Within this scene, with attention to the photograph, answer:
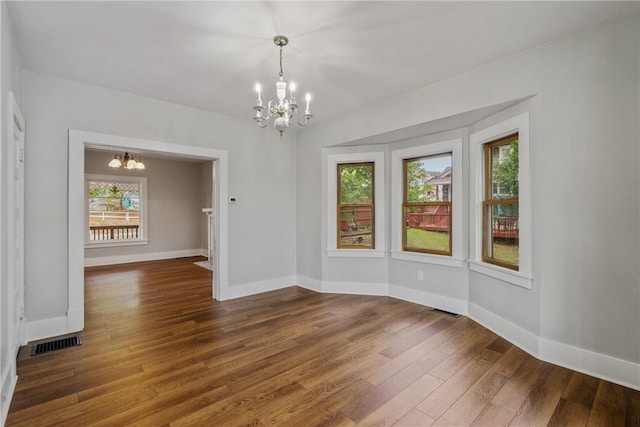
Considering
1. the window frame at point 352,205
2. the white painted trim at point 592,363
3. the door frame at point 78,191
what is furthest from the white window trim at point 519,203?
the door frame at point 78,191

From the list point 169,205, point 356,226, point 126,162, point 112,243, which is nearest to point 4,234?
point 356,226

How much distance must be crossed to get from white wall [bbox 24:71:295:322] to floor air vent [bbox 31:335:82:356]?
0.33 metres

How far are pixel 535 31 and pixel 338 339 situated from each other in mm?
3232

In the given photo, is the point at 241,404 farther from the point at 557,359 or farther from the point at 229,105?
the point at 229,105

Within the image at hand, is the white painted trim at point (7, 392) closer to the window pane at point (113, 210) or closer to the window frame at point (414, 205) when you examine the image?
the window frame at point (414, 205)

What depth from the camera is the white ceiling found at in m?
2.21

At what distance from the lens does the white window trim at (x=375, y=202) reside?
459cm

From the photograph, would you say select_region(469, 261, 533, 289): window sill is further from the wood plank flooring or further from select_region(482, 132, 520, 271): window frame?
the wood plank flooring

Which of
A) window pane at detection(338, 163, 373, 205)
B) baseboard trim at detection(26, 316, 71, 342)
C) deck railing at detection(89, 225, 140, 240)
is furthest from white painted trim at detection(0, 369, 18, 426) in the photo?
deck railing at detection(89, 225, 140, 240)

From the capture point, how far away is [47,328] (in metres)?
3.19

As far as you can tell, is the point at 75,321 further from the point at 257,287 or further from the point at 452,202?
the point at 452,202

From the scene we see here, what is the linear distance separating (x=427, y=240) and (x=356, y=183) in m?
1.37

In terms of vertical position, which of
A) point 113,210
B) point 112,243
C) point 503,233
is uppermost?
point 113,210

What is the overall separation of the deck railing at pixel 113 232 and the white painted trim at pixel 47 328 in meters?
5.03
